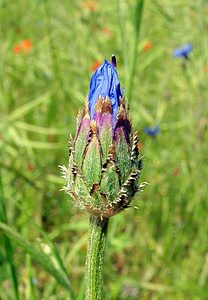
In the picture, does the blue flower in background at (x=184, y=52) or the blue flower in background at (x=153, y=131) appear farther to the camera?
the blue flower in background at (x=184, y=52)

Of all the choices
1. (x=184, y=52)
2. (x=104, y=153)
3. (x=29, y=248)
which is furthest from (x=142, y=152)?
(x=104, y=153)

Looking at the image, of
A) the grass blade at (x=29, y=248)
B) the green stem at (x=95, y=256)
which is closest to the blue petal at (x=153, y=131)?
the grass blade at (x=29, y=248)

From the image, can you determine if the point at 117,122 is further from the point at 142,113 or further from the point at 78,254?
the point at 142,113

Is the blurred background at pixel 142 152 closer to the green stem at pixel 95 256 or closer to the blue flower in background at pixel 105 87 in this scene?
the green stem at pixel 95 256

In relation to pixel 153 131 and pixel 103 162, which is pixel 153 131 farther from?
pixel 103 162

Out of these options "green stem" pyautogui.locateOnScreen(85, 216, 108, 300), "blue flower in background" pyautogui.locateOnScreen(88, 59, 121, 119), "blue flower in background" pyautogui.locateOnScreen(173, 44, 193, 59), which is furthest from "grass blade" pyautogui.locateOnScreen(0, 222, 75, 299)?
"blue flower in background" pyautogui.locateOnScreen(173, 44, 193, 59)

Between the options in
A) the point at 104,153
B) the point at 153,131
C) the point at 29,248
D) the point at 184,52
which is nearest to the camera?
the point at 104,153

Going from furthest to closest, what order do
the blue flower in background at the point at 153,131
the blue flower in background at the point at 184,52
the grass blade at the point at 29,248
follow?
1. the blue flower in background at the point at 184,52
2. the blue flower in background at the point at 153,131
3. the grass blade at the point at 29,248

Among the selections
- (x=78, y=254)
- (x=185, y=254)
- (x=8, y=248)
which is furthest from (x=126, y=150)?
(x=185, y=254)
